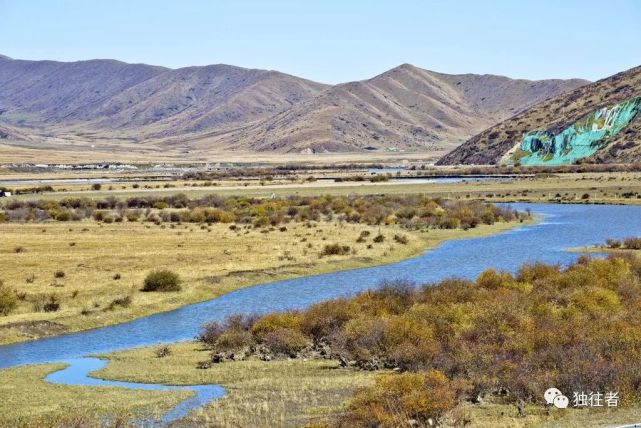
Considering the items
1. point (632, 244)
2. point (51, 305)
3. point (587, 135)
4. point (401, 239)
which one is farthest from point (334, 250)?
point (587, 135)

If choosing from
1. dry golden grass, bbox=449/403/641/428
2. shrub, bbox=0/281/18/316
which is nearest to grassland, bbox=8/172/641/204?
shrub, bbox=0/281/18/316

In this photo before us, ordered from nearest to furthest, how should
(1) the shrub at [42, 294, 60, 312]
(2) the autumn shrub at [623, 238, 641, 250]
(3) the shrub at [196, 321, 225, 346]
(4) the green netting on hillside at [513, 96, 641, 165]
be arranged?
(3) the shrub at [196, 321, 225, 346] < (1) the shrub at [42, 294, 60, 312] < (2) the autumn shrub at [623, 238, 641, 250] < (4) the green netting on hillside at [513, 96, 641, 165]

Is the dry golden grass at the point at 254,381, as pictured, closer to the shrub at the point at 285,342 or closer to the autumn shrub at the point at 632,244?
the shrub at the point at 285,342

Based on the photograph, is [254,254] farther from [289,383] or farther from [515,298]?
[289,383]

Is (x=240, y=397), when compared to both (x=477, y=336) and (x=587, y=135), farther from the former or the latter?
(x=587, y=135)

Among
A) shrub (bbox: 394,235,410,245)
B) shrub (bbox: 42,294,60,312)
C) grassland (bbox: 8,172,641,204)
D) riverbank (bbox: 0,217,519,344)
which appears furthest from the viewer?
grassland (bbox: 8,172,641,204)

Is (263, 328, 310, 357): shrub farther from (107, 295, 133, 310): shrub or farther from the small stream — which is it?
(107, 295, 133, 310): shrub

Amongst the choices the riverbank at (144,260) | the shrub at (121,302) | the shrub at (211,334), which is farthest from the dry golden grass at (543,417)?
the shrub at (121,302)
